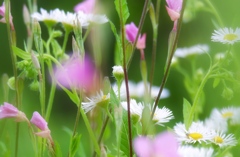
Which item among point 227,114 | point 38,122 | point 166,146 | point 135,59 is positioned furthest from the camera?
point 135,59

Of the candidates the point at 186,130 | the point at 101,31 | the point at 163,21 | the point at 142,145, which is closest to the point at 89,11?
the point at 101,31

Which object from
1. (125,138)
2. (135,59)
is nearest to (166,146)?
(125,138)

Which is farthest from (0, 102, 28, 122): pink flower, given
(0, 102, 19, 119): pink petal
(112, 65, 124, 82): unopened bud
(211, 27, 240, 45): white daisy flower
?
(211, 27, 240, 45): white daisy flower

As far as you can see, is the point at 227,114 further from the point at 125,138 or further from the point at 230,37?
the point at 125,138

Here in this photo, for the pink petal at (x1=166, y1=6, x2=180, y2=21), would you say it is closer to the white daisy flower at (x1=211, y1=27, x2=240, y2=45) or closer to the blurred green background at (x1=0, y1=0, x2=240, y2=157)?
the white daisy flower at (x1=211, y1=27, x2=240, y2=45)

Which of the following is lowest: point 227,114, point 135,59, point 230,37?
point 135,59

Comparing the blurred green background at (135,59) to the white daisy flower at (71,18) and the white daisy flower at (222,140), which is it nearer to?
the white daisy flower at (71,18)

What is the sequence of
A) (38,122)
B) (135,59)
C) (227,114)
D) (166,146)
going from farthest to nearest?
(135,59)
(227,114)
(38,122)
(166,146)

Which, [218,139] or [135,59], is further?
[135,59]

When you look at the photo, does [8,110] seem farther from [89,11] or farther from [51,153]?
[89,11]
